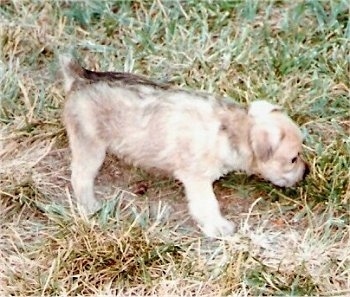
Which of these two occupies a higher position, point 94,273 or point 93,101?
point 93,101

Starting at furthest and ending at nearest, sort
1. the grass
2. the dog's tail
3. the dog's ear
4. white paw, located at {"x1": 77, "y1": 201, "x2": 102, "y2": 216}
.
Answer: the dog's tail < white paw, located at {"x1": 77, "y1": 201, "x2": 102, "y2": 216} < the dog's ear < the grass

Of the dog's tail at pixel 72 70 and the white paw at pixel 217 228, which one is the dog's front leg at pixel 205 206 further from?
the dog's tail at pixel 72 70

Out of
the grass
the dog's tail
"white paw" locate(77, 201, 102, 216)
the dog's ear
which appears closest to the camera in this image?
the grass

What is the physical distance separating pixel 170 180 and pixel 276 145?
27.2 inches

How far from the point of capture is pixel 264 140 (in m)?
5.53

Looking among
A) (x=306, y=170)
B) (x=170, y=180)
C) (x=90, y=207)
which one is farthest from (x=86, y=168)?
(x=306, y=170)

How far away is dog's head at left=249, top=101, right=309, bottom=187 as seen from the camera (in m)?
5.54

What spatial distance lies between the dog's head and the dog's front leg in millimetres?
270

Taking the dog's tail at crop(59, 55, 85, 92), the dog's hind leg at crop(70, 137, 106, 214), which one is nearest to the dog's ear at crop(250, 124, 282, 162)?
the dog's hind leg at crop(70, 137, 106, 214)

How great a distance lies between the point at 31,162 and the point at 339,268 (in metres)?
1.70

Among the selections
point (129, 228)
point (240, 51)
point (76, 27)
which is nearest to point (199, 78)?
point (240, 51)

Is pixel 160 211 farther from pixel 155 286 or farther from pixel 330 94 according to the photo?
pixel 330 94

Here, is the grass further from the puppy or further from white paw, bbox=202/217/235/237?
the puppy

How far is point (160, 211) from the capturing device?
573cm
